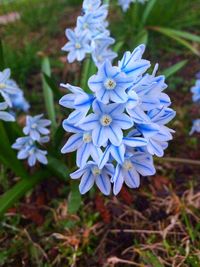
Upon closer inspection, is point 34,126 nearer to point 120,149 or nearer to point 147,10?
point 120,149

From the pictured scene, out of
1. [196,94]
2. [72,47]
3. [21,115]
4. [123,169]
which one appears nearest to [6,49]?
[21,115]

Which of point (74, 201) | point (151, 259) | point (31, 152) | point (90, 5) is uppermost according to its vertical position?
point (90, 5)

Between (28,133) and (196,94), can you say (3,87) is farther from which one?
(196,94)

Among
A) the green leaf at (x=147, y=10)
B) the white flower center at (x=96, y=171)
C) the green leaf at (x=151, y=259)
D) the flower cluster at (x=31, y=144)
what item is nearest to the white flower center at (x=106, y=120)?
the white flower center at (x=96, y=171)

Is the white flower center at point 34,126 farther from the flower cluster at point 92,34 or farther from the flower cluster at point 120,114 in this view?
the flower cluster at point 120,114

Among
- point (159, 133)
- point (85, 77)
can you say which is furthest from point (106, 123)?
point (85, 77)

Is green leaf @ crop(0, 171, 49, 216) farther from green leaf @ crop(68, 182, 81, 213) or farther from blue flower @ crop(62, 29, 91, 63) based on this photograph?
blue flower @ crop(62, 29, 91, 63)
